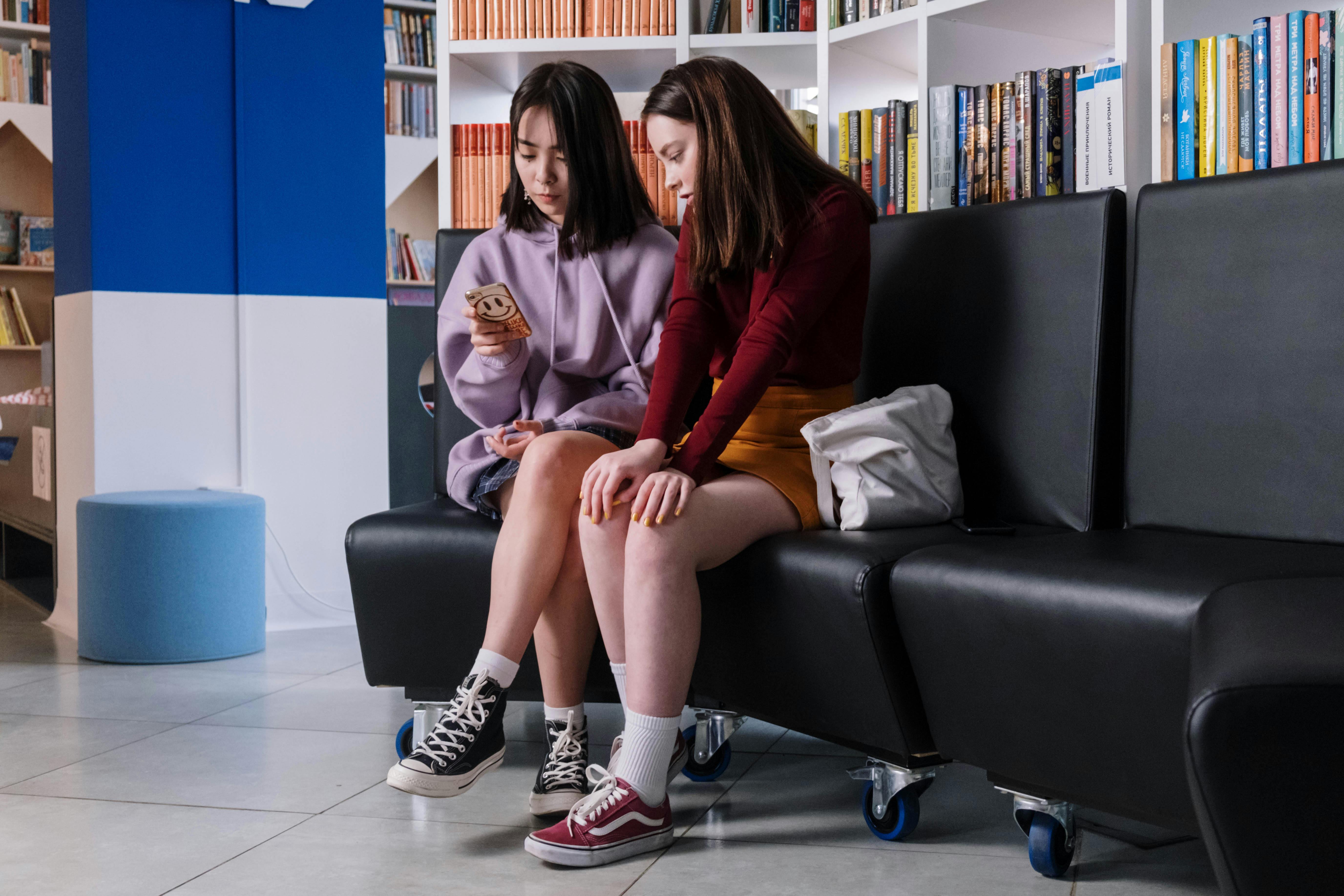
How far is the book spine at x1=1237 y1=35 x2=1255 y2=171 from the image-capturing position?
1.92m

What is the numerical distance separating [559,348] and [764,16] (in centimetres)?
110

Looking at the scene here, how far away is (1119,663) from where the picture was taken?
123 centimetres

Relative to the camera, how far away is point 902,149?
244cm

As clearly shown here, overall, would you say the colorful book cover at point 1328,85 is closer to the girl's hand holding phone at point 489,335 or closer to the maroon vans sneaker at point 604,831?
the girl's hand holding phone at point 489,335

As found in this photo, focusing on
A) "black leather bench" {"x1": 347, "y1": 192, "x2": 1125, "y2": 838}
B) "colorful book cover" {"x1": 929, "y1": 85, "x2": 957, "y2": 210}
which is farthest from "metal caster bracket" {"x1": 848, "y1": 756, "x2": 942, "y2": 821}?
"colorful book cover" {"x1": 929, "y1": 85, "x2": 957, "y2": 210}

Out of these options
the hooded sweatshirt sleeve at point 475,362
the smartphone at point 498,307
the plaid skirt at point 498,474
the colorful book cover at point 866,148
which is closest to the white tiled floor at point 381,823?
the plaid skirt at point 498,474

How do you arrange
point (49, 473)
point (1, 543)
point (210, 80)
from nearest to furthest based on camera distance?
point (210, 80), point (49, 473), point (1, 543)

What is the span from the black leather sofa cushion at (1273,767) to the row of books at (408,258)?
483cm

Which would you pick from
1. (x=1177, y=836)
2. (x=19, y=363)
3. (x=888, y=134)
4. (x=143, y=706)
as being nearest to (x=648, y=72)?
(x=888, y=134)

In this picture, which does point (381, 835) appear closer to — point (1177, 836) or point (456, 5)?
point (1177, 836)

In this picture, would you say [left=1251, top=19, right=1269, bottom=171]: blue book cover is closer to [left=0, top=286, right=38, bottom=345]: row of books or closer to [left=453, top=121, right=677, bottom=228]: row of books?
[left=453, top=121, right=677, bottom=228]: row of books

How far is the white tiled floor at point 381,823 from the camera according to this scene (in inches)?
57.1

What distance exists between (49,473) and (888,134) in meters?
2.51

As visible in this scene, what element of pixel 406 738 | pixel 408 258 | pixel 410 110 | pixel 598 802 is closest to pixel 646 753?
pixel 598 802
